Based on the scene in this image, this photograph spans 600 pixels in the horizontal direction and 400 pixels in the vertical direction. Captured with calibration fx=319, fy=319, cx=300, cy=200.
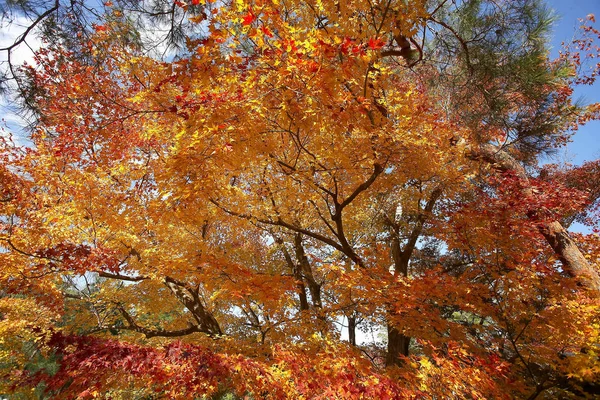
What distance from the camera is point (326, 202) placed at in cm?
618

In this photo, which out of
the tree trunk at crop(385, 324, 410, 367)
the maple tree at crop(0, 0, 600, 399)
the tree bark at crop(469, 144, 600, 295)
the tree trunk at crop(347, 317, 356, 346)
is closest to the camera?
the maple tree at crop(0, 0, 600, 399)

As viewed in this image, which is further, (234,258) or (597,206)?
(597,206)

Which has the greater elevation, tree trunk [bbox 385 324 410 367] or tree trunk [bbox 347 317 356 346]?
tree trunk [bbox 347 317 356 346]

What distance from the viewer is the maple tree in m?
3.62

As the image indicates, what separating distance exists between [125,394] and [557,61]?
1226 centimetres

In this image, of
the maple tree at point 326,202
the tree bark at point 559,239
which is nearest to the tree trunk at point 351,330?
the maple tree at point 326,202

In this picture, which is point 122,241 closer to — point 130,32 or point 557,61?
point 130,32

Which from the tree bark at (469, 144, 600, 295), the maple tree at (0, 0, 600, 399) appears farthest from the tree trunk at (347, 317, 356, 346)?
the tree bark at (469, 144, 600, 295)

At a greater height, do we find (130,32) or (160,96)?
(160,96)

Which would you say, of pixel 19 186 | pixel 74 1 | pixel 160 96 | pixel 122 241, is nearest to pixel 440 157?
pixel 160 96

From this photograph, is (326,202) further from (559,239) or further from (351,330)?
(351,330)

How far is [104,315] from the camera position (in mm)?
8836

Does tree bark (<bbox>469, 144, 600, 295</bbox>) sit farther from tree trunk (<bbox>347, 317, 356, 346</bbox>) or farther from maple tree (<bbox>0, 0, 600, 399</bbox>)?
tree trunk (<bbox>347, 317, 356, 346</bbox>)

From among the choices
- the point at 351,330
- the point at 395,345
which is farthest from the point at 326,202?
the point at 351,330
